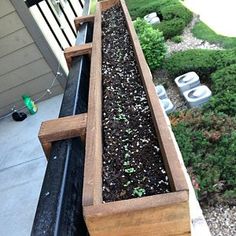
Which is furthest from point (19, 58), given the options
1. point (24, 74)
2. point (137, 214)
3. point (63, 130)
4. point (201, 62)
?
point (137, 214)

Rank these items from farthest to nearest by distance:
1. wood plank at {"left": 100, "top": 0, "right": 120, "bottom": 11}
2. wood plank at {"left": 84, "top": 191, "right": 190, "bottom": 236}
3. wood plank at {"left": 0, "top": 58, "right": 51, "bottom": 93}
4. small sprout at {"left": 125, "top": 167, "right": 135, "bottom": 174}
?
wood plank at {"left": 0, "top": 58, "right": 51, "bottom": 93}
wood plank at {"left": 100, "top": 0, "right": 120, "bottom": 11}
small sprout at {"left": 125, "top": 167, "right": 135, "bottom": 174}
wood plank at {"left": 84, "top": 191, "right": 190, "bottom": 236}

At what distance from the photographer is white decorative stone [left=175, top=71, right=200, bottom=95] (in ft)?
17.1

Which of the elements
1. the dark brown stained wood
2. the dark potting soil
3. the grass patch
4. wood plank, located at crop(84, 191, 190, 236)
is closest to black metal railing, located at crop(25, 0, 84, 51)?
the grass patch

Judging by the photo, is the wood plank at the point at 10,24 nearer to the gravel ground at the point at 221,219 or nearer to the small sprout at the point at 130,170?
the gravel ground at the point at 221,219

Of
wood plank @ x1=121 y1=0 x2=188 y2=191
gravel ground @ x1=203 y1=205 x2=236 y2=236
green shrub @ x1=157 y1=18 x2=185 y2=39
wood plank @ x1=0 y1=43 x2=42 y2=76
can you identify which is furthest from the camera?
green shrub @ x1=157 y1=18 x2=185 y2=39

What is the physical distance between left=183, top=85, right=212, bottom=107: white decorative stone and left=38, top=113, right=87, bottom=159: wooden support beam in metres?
3.29

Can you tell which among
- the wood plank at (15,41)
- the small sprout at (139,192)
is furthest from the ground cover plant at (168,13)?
the small sprout at (139,192)

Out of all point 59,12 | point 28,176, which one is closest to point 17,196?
point 28,176

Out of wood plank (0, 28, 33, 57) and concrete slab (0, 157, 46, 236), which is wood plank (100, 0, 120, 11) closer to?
wood plank (0, 28, 33, 57)

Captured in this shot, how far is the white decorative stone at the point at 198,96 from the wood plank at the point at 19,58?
7.09 feet

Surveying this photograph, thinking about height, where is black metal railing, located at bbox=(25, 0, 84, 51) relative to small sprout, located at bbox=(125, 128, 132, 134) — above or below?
below

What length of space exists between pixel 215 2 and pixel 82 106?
A: 6.87m

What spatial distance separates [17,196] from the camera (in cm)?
375

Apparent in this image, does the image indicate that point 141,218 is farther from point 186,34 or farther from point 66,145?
point 186,34
